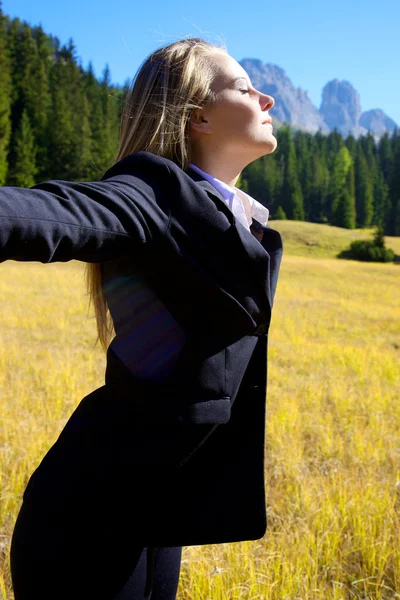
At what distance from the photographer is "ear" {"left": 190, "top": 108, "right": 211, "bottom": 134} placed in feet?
4.91

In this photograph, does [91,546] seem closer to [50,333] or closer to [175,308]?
[175,308]

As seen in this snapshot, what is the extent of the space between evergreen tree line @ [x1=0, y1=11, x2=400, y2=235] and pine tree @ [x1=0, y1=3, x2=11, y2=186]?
0.31ft

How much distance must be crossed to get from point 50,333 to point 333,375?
485 cm

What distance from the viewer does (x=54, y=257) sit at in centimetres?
99

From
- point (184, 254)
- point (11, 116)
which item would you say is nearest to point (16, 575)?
point (184, 254)

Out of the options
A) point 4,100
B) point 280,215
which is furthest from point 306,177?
point 4,100

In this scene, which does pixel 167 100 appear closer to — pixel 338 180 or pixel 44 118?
pixel 44 118

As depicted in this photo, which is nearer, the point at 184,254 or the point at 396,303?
the point at 184,254

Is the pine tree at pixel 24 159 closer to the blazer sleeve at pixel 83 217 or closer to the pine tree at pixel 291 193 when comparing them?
the pine tree at pixel 291 193

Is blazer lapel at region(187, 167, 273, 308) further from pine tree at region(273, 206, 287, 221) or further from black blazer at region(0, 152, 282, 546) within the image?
pine tree at region(273, 206, 287, 221)

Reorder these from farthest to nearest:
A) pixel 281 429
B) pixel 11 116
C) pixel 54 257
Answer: pixel 11 116, pixel 281 429, pixel 54 257

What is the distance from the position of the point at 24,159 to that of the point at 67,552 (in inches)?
2036

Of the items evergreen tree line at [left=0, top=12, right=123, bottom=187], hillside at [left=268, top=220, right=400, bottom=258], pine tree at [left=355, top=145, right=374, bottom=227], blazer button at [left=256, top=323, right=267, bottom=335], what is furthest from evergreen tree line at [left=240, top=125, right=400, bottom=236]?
blazer button at [left=256, top=323, right=267, bottom=335]

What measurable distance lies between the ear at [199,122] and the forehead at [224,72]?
0.09 m
